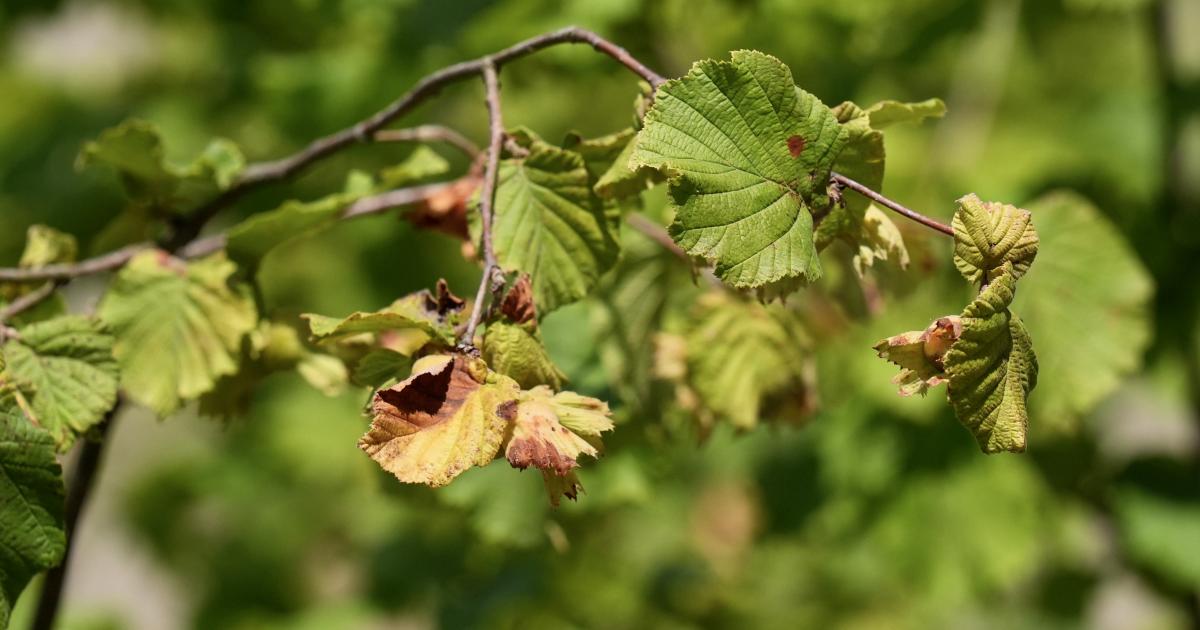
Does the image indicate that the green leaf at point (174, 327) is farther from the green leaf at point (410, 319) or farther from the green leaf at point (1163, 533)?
the green leaf at point (1163, 533)

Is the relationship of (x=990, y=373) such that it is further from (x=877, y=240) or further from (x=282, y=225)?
(x=282, y=225)

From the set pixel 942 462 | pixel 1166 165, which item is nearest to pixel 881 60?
pixel 1166 165

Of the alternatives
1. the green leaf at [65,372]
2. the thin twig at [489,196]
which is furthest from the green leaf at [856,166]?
the green leaf at [65,372]

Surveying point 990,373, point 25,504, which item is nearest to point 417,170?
point 25,504

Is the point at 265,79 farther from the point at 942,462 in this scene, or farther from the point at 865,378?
the point at 942,462

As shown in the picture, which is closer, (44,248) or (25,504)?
(25,504)

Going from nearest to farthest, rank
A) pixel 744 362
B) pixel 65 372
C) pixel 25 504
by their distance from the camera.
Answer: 1. pixel 25 504
2. pixel 65 372
3. pixel 744 362

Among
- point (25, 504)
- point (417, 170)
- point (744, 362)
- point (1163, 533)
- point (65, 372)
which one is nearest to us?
point (25, 504)
